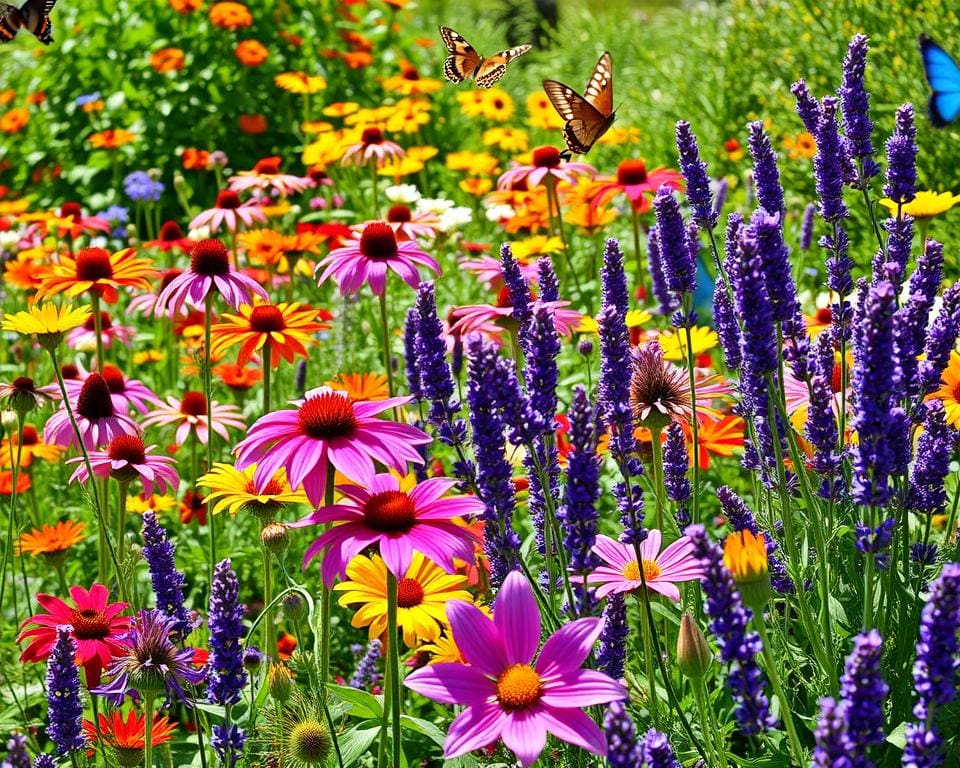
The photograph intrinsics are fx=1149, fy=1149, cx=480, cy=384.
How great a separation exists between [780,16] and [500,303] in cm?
550

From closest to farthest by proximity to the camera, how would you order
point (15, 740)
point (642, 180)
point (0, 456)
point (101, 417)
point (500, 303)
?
point (15, 740), point (101, 417), point (500, 303), point (0, 456), point (642, 180)

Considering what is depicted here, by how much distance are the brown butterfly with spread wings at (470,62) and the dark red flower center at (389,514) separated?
3.64 metres

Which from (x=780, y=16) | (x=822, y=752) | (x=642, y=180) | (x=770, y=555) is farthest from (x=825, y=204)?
(x=780, y=16)

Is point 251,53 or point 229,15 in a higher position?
point 229,15

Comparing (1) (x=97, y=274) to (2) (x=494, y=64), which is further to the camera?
(2) (x=494, y=64)

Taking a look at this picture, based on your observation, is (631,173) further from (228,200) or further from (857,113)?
(857,113)

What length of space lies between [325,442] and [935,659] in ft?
3.80

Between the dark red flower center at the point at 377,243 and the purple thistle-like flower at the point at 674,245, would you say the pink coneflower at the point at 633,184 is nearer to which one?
the dark red flower center at the point at 377,243

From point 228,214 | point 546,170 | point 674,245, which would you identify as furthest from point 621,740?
point 228,214

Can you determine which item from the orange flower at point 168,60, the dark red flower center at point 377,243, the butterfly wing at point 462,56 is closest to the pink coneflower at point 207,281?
the dark red flower center at point 377,243

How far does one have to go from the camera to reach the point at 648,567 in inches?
94.4

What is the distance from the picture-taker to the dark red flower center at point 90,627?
250cm

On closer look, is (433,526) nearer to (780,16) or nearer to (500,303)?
(500,303)

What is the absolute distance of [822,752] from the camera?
1341 mm
